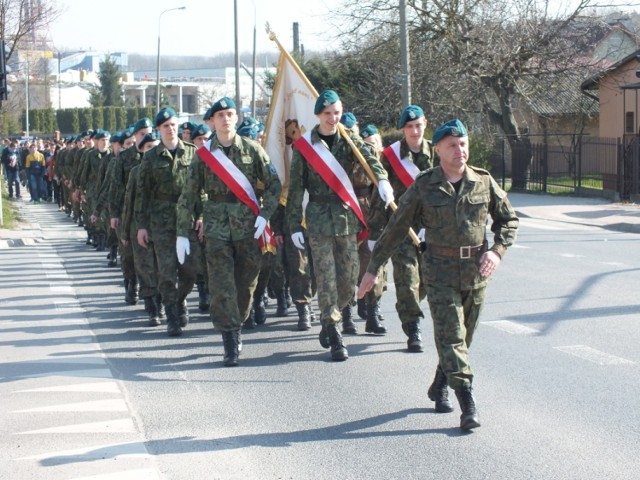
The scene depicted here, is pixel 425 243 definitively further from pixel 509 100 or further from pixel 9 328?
pixel 509 100

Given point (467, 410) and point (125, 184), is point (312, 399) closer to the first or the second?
point (467, 410)

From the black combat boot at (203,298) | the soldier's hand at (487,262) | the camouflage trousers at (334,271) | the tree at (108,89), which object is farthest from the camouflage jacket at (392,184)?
the tree at (108,89)

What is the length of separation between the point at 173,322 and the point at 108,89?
101 meters

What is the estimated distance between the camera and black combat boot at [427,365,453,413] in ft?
22.3

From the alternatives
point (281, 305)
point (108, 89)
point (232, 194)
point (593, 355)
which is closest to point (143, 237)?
point (281, 305)

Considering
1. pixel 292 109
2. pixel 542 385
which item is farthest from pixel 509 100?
pixel 542 385

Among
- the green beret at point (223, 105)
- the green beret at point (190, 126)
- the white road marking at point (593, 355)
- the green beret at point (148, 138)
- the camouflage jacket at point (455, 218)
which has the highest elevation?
the green beret at point (223, 105)

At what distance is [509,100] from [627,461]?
31.3 metres

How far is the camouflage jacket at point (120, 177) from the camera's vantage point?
11617 mm

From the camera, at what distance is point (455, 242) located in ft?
21.3

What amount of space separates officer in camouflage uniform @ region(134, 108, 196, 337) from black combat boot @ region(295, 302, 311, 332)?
41.3 inches

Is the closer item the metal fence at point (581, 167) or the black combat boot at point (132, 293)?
the black combat boot at point (132, 293)

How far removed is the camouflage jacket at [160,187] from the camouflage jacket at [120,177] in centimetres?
127

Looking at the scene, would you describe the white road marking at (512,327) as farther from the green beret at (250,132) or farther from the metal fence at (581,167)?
the metal fence at (581,167)
